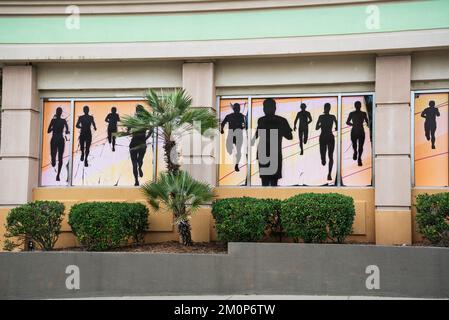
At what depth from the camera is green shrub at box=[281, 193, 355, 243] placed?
37.5ft

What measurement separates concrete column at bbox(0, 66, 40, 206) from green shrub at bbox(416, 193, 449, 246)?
8.74 m

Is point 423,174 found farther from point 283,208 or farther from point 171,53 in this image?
point 171,53

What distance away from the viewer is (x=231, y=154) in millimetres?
13961

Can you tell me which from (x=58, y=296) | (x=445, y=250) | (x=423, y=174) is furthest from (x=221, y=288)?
(x=423, y=174)

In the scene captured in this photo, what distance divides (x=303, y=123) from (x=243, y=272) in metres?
4.11

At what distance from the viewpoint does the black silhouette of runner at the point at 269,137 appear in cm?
1376

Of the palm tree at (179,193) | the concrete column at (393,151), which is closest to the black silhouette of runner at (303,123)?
the concrete column at (393,151)

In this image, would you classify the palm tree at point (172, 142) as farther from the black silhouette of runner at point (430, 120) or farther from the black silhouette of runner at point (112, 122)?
the black silhouette of runner at point (430, 120)

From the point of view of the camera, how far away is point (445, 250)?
10.5m

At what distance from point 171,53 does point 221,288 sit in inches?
215

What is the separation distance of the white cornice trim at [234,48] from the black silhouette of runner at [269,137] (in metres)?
1.35

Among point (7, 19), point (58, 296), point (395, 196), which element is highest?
point (7, 19)

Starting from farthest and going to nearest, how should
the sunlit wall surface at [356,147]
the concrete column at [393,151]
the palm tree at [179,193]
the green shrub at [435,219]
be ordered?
the sunlit wall surface at [356,147]
the concrete column at [393,151]
the palm tree at [179,193]
the green shrub at [435,219]

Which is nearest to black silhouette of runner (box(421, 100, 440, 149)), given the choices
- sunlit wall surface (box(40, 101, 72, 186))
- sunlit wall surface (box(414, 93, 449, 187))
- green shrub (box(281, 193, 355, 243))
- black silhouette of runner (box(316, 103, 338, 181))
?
sunlit wall surface (box(414, 93, 449, 187))
